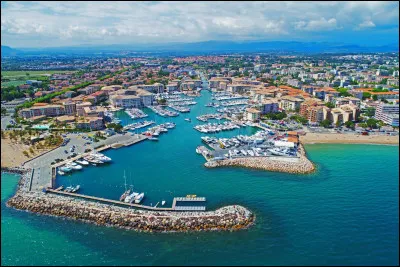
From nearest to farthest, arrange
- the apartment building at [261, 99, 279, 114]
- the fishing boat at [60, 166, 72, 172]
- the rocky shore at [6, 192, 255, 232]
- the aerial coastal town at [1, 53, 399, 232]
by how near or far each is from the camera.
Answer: the rocky shore at [6, 192, 255, 232]
the aerial coastal town at [1, 53, 399, 232]
the fishing boat at [60, 166, 72, 172]
the apartment building at [261, 99, 279, 114]

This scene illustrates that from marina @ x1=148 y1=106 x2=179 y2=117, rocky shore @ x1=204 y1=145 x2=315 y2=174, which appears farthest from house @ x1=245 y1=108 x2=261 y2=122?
rocky shore @ x1=204 y1=145 x2=315 y2=174

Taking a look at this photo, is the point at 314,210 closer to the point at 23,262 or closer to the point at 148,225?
the point at 148,225

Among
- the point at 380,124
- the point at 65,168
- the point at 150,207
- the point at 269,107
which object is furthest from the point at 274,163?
the point at 269,107

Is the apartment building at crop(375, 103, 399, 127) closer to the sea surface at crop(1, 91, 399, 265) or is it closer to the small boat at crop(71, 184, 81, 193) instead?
the sea surface at crop(1, 91, 399, 265)

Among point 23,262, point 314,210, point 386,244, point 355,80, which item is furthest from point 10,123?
point 355,80

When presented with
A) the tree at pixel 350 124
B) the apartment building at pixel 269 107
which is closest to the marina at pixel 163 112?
the apartment building at pixel 269 107

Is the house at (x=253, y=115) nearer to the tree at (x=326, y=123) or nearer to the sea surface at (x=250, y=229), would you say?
the tree at (x=326, y=123)

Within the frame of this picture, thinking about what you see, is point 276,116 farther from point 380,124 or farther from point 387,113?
point 387,113

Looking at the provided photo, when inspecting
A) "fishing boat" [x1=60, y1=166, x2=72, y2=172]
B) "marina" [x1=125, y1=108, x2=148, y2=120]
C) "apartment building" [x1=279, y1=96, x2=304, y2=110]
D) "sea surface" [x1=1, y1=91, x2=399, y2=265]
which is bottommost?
"sea surface" [x1=1, y1=91, x2=399, y2=265]
